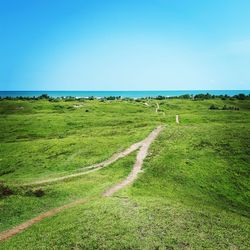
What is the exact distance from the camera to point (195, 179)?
36.4 metres

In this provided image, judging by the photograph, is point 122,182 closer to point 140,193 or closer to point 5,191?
point 140,193

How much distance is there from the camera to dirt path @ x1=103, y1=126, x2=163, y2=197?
30289 mm

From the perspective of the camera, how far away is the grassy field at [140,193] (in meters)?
20.1

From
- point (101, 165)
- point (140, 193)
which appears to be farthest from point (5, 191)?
point (140, 193)

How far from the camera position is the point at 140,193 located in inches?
1157

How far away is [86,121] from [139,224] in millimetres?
67733

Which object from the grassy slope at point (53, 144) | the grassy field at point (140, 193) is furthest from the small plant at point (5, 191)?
the grassy slope at point (53, 144)

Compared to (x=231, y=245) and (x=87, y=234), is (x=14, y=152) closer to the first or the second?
(x=87, y=234)

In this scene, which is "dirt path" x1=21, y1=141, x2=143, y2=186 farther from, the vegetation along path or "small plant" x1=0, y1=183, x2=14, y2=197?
"small plant" x1=0, y1=183, x2=14, y2=197

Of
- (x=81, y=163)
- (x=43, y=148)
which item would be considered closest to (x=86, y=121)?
(x=43, y=148)

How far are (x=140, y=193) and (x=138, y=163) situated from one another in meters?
11.1

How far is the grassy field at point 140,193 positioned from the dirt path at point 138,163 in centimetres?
92

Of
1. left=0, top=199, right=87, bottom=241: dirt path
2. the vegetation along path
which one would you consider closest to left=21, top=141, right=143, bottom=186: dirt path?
the vegetation along path

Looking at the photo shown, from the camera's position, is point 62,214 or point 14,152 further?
point 14,152
